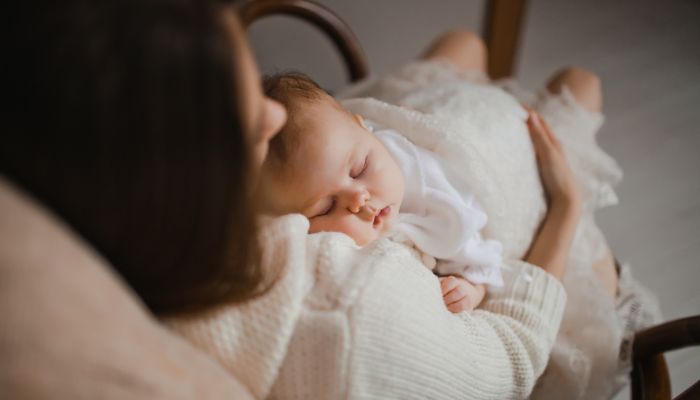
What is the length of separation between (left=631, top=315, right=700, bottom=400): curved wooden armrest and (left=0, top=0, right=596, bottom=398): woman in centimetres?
36

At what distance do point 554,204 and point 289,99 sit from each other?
54 centimetres

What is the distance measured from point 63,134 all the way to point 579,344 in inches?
33.7

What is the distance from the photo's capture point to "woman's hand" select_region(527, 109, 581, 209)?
3.43 ft

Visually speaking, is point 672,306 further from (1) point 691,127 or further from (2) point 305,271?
(2) point 305,271

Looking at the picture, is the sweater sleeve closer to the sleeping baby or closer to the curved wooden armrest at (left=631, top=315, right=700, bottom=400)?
the sleeping baby

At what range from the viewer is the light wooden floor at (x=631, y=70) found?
4.94ft

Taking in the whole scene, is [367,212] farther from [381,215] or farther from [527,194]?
[527,194]

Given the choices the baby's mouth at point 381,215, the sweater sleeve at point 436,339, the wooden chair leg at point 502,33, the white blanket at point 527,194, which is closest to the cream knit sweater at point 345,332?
the sweater sleeve at point 436,339

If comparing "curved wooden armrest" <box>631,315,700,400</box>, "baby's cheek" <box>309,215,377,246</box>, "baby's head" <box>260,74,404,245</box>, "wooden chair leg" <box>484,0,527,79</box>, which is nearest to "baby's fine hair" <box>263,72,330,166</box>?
"baby's head" <box>260,74,404,245</box>

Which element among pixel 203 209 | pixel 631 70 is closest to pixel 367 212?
pixel 203 209

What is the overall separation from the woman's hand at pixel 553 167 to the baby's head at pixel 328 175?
37 centimetres

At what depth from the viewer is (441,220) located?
88 cm

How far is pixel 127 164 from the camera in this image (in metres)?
0.42

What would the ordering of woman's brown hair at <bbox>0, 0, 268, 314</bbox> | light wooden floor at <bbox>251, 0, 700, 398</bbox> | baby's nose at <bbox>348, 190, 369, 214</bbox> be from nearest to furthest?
1. woman's brown hair at <bbox>0, 0, 268, 314</bbox>
2. baby's nose at <bbox>348, 190, 369, 214</bbox>
3. light wooden floor at <bbox>251, 0, 700, 398</bbox>
